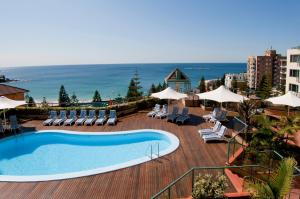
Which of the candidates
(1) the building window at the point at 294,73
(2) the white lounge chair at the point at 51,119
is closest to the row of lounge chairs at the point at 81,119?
(2) the white lounge chair at the point at 51,119

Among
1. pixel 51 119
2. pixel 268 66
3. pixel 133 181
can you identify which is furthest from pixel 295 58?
pixel 268 66

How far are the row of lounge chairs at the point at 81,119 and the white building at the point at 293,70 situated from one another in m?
31.2

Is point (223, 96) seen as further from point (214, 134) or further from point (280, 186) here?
point (280, 186)

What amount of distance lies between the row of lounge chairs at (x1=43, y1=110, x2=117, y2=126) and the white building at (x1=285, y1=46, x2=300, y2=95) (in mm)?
31159

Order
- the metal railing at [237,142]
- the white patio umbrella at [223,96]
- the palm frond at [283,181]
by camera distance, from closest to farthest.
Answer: the palm frond at [283,181], the metal railing at [237,142], the white patio umbrella at [223,96]

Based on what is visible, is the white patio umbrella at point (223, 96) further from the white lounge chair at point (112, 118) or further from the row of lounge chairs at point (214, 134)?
the white lounge chair at point (112, 118)

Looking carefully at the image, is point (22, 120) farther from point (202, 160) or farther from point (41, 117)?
point (202, 160)

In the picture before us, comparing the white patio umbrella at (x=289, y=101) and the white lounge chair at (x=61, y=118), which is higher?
the white patio umbrella at (x=289, y=101)

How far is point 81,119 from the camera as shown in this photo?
16.0 meters

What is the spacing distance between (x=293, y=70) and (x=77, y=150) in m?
37.1

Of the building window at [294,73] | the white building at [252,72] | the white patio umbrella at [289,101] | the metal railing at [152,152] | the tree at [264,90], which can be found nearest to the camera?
the metal railing at [152,152]

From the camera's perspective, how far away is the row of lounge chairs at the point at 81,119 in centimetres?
1559

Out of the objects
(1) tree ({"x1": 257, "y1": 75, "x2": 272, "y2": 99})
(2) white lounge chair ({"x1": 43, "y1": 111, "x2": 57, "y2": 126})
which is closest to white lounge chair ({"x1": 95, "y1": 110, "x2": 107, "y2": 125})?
(2) white lounge chair ({"x1": 43, "y1": 111, "x2": 57, "y2": 126})

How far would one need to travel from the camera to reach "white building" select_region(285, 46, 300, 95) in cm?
3578
